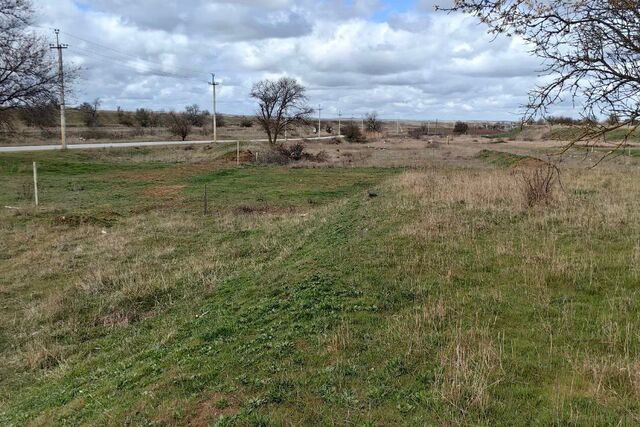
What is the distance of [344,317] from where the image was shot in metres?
5.47

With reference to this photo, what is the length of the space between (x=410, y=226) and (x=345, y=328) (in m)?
5.04

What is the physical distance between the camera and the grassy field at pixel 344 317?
12.4 ft

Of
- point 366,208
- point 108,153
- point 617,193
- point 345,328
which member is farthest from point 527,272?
point 108,153

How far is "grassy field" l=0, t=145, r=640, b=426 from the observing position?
3.77 m

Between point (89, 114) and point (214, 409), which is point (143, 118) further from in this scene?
point (214, 409)

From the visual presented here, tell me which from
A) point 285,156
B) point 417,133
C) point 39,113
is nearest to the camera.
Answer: point 39,113

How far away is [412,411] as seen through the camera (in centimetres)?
358

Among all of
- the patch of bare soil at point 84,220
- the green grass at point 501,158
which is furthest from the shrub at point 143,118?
the patch of bare soil at point 84,220

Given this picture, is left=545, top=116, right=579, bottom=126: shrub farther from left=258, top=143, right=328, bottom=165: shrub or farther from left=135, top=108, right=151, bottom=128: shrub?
left=135, top=108, right=151, bottom=128: shrub

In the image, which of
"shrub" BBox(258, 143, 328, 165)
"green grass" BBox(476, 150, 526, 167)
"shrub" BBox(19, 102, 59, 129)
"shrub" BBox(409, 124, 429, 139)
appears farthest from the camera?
"shrub" BBox(409, 124, 429, 139)

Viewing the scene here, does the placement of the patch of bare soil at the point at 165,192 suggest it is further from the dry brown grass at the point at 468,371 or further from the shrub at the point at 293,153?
the dry brown grass at the point at 468,371

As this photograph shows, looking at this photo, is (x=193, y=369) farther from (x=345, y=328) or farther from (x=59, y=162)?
(x=59, y=162)

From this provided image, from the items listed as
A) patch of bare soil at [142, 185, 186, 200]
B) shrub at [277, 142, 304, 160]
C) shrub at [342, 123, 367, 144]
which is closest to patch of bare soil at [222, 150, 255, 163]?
shrub at [277, 142, 304, 160]

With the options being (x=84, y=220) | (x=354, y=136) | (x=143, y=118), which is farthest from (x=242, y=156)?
(x=143, y=118)
